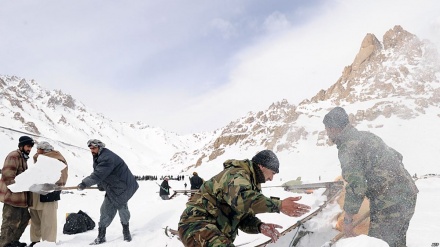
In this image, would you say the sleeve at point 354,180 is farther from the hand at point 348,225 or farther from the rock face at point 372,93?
the rock face at point 372,93

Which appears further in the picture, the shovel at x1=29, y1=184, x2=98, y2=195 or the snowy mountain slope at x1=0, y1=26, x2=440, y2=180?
the snowy mountain slope at x1=0, y1=26, x2=440, y2=180

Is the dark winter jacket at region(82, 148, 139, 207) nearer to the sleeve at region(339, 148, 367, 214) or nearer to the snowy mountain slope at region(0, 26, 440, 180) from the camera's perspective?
the sleeve at region(339, 148, 367, 214)

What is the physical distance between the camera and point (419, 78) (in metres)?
65.1

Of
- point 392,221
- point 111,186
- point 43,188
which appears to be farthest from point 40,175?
point 392,221

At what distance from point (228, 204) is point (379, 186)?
1.63m

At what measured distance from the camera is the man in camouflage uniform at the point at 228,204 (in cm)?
234

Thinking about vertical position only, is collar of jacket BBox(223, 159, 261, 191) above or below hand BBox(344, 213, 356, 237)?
above

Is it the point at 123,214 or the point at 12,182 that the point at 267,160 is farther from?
the point at 12,182

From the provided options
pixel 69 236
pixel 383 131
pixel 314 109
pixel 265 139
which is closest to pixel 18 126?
pixel 265 139

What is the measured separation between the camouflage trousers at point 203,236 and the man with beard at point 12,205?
3657mm

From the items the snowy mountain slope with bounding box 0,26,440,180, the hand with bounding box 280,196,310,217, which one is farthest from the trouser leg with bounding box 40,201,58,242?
the snowy mountain slope with bounding box 0,26,440,180

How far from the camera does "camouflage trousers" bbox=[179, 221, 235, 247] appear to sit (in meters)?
2.29

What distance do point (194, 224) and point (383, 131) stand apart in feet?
153

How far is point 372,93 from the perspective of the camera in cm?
6688
